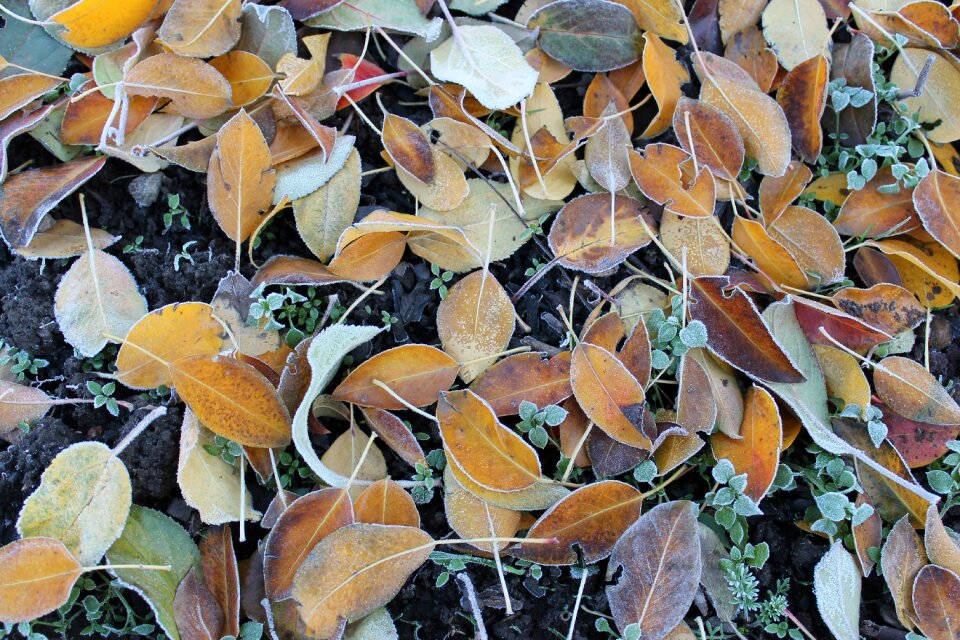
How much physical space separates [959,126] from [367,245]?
0.88 m

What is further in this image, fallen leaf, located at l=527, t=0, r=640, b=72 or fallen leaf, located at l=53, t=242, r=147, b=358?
fallen leaf, located at l=527, t=0, r=640, b=72

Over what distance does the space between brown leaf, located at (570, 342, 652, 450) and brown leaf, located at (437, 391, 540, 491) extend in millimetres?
97

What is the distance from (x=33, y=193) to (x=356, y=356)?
484 millimetres

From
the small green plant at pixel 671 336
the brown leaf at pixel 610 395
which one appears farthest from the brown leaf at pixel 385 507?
the small green plant at pixel 671 336

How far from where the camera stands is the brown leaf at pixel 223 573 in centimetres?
91

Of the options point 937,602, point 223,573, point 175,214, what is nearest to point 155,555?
A: point 223,573

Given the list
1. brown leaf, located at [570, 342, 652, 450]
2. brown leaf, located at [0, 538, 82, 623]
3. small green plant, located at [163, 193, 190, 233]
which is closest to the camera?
brown leaf, located at [0, 538, 82, 623]

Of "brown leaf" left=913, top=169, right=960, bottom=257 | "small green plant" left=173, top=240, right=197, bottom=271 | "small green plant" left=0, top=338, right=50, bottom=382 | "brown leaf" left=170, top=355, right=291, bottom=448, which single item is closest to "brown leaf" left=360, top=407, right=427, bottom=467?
"brown leaf" left=170, top=355, right=291, bottom=448

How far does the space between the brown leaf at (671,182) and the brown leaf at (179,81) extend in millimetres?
575

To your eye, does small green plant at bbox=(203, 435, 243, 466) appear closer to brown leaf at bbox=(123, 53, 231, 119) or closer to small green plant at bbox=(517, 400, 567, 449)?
small green plant at bbox=(517, 400, 567, 449)

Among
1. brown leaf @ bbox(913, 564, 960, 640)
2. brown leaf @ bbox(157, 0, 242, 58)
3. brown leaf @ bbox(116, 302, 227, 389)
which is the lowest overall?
brown leaf @ bbox(913, 564, 960, 640)

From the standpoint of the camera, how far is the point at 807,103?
3.71ft

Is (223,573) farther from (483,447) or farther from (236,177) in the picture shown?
(236,177)

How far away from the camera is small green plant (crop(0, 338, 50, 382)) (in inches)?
39.8
